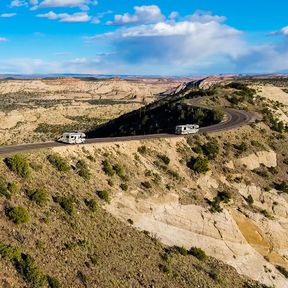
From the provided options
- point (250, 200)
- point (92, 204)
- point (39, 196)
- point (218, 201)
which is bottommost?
point (250, 200)

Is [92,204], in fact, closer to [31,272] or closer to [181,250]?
[181,250]

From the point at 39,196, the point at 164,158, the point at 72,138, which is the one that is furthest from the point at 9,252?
the point at 164,158

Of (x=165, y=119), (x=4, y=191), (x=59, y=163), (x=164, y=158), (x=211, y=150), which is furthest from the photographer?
(x=165, y=119)

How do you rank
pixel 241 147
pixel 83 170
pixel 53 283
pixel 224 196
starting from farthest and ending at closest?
pixel 241 147, pixel 224 196, pixel 83 170, pixel 53 283

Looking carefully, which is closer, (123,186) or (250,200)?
(123,186)

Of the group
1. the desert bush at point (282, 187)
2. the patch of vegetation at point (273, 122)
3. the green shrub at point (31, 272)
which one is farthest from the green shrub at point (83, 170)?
the patch of vegetation at point (273, 122)

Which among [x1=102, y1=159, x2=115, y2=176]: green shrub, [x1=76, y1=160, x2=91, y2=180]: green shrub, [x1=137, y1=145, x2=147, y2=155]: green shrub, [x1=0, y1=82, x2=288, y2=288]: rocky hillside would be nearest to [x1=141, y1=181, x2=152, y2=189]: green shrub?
[x1=0, y1=82, x2=288, y2=288]: rocky hillside

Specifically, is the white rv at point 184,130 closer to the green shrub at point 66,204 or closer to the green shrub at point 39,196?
the green shrub at point 66,204
